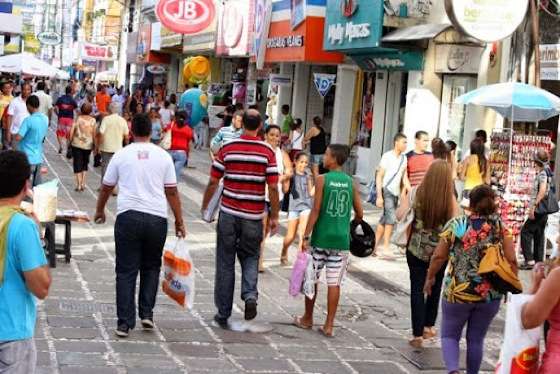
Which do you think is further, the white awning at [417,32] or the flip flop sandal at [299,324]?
the white awning at [417,32]

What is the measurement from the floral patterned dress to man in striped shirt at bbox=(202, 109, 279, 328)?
1.97m

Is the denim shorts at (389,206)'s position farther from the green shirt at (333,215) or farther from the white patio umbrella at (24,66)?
the white patio umbrella at (24,66)

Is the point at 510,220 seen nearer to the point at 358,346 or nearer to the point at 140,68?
the point at 358,346

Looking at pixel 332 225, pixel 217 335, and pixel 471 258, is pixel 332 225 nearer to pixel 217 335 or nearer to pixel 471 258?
pixel 217 335

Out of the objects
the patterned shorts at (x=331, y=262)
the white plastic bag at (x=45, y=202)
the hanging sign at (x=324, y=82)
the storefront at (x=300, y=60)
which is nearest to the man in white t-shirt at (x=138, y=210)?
the patterned shorts at (x=331, y=262)

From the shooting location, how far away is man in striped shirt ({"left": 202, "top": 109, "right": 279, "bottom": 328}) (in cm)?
887

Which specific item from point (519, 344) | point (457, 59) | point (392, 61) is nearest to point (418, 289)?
point (519, 344)

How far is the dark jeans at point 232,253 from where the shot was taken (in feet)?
29.1

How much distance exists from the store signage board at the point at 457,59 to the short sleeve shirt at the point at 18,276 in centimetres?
1411

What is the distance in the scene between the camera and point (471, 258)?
736 centimetres

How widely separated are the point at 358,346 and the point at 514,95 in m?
6.01

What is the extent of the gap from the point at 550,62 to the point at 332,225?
28.5 ft

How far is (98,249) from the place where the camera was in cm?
1272

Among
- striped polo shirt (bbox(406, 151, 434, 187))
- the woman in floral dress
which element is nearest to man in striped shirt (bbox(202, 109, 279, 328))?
the woman in floral dress
